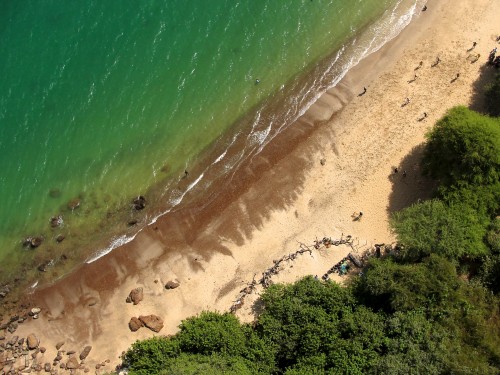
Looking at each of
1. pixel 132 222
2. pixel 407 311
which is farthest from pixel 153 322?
pixel 407 311

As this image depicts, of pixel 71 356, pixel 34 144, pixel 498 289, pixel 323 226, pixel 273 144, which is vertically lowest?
pixel 498 289

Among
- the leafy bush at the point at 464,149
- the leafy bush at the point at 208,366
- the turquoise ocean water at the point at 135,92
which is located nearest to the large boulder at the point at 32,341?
the turquoise ocean water at the point at 135,92

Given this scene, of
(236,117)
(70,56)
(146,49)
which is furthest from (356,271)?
(70,56)

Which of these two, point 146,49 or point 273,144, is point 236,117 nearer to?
point 273,144

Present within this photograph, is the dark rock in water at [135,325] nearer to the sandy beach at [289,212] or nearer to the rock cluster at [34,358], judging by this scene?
the sandy beach at [289,212]

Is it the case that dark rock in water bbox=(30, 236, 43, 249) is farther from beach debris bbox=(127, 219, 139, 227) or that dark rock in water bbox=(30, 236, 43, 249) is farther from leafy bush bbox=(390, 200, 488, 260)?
leafy bush bbox=(390, 200, 488, 260)
